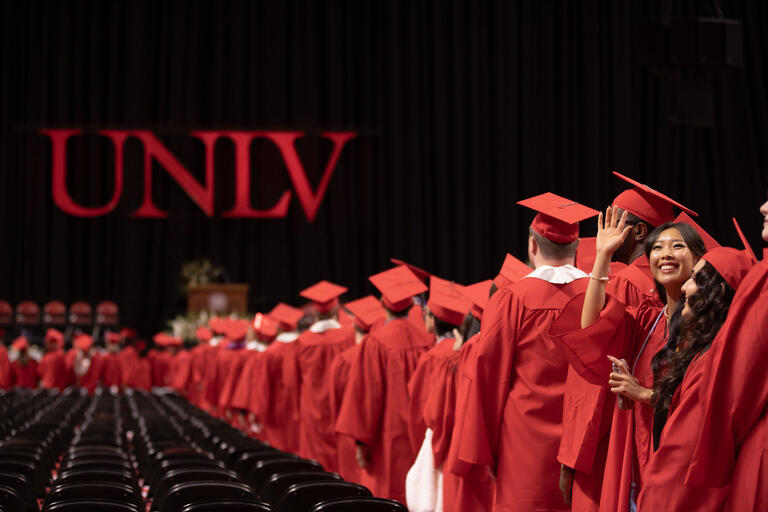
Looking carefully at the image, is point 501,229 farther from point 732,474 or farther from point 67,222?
point 732,474

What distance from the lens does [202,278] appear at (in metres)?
25.9

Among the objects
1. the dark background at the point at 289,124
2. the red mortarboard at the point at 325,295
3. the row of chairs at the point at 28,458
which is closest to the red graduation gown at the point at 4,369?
the dark background at the point at 289,124

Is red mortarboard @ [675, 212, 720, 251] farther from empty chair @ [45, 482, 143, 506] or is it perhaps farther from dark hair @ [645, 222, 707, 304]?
empty chair @ [45, 482, 143, 506]

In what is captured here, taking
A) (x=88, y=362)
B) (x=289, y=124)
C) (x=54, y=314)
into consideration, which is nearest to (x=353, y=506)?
(x=88, y=362)

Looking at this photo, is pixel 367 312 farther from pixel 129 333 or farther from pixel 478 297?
pixel 129 333

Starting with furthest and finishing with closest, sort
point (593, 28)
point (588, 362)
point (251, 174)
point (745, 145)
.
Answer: point (251, 174) → point (593, 28) → point (745, 145) → point (588, 362)

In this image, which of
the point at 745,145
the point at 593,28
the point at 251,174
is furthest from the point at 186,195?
the point at 745,145

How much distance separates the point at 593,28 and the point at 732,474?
21794mm

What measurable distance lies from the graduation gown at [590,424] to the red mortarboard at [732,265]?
79 cm

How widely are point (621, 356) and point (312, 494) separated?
5.19 ft

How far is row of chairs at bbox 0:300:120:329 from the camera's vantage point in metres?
→ 26.3

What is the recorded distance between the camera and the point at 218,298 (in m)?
24.0

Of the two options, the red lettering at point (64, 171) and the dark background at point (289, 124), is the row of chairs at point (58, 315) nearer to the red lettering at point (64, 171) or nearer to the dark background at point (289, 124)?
the dark background at point (289, 124)

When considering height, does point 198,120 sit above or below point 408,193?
above
